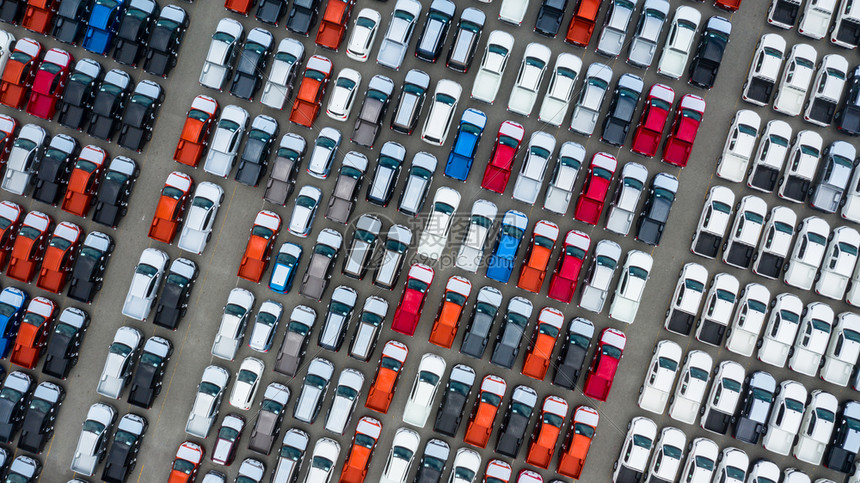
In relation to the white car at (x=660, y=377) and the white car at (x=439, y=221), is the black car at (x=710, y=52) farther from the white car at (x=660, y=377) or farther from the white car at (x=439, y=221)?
the white car at (x=439, y=221)

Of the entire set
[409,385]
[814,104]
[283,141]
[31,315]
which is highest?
[814,104]

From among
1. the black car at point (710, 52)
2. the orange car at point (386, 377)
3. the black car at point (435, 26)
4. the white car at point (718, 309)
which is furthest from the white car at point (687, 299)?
the black car at point (435, 26)

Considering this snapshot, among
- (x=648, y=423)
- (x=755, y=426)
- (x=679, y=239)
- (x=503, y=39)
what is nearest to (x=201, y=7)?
(x=503, y=39)

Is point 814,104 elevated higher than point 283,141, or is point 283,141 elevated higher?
point 814,104

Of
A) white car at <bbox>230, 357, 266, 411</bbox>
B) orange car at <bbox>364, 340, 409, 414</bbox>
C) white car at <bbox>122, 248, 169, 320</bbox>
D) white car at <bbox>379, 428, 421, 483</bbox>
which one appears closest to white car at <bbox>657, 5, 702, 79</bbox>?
orange car at <bbox>364, 340, 409, 414</bbox>

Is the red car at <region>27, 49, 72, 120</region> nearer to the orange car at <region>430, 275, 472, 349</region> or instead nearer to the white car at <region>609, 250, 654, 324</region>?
the orange car at <region>430, 275, 472, 349</region>

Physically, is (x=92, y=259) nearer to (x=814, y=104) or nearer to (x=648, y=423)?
(x=648, y=423)
